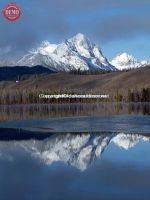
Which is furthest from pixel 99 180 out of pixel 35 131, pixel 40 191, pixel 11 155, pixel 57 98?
pixel 57 98

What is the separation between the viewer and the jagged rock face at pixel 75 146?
79.8ft

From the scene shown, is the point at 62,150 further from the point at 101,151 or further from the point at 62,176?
the point at 62,176

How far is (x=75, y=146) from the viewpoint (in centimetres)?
3052

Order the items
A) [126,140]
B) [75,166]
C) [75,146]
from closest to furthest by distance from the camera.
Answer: [75,166], [75,146], [126,140]

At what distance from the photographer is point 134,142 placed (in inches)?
1250

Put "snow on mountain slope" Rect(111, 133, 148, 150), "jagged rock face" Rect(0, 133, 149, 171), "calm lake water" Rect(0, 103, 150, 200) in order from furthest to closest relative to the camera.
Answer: "snow on mountain slope" Rect(111, 133, 148, 150)
"jagged rock face" Rect(0, 133, 149, 171)
"calm lake water" Rect(0, 103, 150, 200)

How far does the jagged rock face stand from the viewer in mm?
24328

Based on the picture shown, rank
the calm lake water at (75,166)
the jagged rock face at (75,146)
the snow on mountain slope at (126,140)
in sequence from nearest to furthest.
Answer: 1. the calm lake water at (75,166)
2. the jagged rock face at (75,146)
3. the snow on mountain slope at (126,140)

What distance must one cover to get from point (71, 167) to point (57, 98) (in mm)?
131815

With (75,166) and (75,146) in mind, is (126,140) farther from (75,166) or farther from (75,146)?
(75,166)

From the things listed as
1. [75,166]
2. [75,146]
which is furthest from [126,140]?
[75,166]

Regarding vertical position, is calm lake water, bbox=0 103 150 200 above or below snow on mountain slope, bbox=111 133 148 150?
below

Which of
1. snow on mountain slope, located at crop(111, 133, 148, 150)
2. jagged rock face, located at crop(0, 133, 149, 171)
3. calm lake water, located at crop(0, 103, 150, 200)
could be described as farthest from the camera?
snow on mountain slope, located at crop(111, 133, 148, 150)

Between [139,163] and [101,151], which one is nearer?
[139,163]
